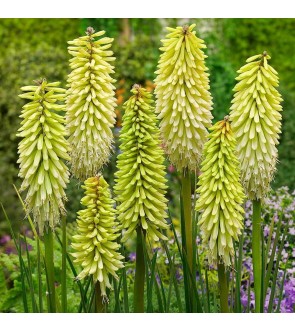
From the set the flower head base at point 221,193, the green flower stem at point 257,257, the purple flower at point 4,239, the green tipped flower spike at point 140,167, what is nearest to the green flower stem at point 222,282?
the flower head base at point 221,193

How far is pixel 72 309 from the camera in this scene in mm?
5383

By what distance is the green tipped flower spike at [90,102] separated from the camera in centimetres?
383

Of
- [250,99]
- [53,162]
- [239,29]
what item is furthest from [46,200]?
[239,29]

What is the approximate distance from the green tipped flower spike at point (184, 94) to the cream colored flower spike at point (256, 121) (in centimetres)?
19

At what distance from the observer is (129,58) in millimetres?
10602

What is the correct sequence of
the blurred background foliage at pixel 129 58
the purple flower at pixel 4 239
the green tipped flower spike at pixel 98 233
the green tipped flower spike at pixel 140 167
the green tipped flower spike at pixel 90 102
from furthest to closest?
1. the blurred background foliage at pixel 129 58
2. the purple flower at pixel 4 239
3. the green tipped flower spike at pixel 90 102
4. the green tipped flower spike at pixel 140 167
5. the green tipped flower spike at pixel 98 233

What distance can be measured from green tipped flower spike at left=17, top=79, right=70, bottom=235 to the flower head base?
0.67m

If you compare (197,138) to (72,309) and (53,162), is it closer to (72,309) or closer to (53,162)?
(53,162)

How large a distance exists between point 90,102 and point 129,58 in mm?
6863

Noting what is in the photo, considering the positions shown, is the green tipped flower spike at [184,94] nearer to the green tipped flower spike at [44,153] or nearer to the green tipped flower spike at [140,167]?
the green tipped flower spike at [140,167]

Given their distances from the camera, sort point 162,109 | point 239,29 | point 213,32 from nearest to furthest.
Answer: point 162,109 < point 213,32 < point 239,29

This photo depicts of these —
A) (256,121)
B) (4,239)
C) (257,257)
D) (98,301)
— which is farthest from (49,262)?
(4,239)

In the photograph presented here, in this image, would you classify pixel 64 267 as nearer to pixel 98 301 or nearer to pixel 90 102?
pixel 98 301
